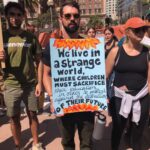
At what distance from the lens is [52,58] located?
10.3 feet

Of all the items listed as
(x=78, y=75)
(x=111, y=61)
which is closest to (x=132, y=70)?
(x=111, y=61)

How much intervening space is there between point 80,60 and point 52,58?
274mm

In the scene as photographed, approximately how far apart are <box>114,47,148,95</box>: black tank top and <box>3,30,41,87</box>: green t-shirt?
1.13 metres

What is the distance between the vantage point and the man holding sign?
315 cm

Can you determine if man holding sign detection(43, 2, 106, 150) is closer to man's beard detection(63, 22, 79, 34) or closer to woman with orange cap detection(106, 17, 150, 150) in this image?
man's beard detection(63, 22, 79, 34)

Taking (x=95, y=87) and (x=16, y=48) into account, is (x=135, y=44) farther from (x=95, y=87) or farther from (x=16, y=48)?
(x=16, y=48)

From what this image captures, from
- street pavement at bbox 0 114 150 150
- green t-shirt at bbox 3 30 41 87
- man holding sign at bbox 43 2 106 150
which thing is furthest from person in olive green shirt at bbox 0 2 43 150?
man holding sign at bbox 43 2 106 150

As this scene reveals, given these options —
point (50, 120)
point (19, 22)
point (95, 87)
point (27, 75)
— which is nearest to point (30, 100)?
Result: point (27, 75)

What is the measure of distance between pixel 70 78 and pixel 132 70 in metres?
0.67

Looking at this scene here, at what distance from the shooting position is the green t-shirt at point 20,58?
158 inches

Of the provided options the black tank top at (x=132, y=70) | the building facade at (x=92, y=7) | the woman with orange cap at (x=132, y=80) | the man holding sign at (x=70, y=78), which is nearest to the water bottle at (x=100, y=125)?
the man holding sign at (x=70, y=78)

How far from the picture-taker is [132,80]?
11.7ft

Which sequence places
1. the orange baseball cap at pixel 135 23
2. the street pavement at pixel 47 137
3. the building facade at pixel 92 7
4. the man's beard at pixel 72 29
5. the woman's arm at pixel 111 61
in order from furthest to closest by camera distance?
1. the building facade at pixel 92 7
2. the street pavement at pixel 47 137
3. the woman's arm at pixel 111 61
4. the orange baseball cap at pixel 135 23
5. the man's beard at pixel 72 29

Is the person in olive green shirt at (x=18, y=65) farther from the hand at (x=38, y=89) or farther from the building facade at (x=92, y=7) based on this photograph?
the building facade at (x=92, y=7)
